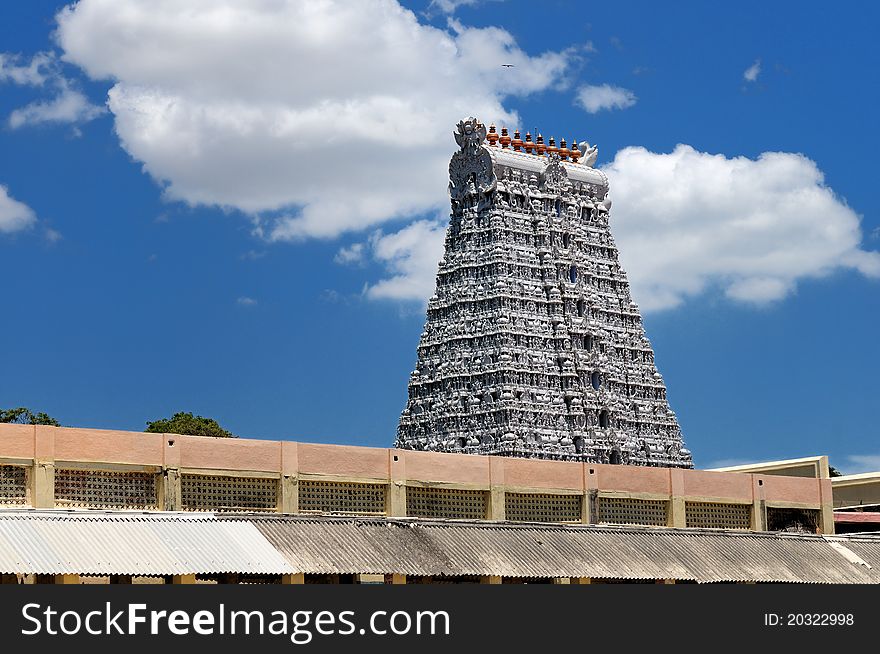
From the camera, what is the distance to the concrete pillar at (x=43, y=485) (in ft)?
112

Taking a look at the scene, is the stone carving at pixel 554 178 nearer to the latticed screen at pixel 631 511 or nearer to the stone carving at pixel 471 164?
the stone carving at pixel 471 164

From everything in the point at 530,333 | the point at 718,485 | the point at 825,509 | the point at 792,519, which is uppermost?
the point at 530,333

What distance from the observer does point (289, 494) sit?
38.0 metres

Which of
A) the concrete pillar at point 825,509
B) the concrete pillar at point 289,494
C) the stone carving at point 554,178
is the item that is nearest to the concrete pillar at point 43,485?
the concrete pillar at point 289,494

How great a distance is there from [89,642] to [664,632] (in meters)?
10.7

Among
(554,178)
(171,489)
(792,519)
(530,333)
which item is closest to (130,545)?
(171,489)

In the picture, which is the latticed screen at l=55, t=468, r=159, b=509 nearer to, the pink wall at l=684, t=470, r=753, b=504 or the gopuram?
the pink wall at l=684, t=470, r=753, b=504

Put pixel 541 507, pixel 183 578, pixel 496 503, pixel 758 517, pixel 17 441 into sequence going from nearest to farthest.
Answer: pixel 17 441, pixel 183 578, pixel 496 503, pixel 541 507, pixel 758 517

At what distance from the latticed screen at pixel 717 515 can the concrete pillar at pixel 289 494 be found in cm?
1258

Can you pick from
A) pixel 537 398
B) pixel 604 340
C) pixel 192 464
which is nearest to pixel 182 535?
pixel 192 464

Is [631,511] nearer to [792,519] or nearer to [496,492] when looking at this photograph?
[496,492]

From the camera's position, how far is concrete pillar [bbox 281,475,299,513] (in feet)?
124

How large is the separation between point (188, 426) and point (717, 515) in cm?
4405

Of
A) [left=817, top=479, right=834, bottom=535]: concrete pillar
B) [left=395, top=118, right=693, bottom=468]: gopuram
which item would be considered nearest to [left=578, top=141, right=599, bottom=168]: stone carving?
[left=395, top=118, right=693, bottom=468]: gopuram
